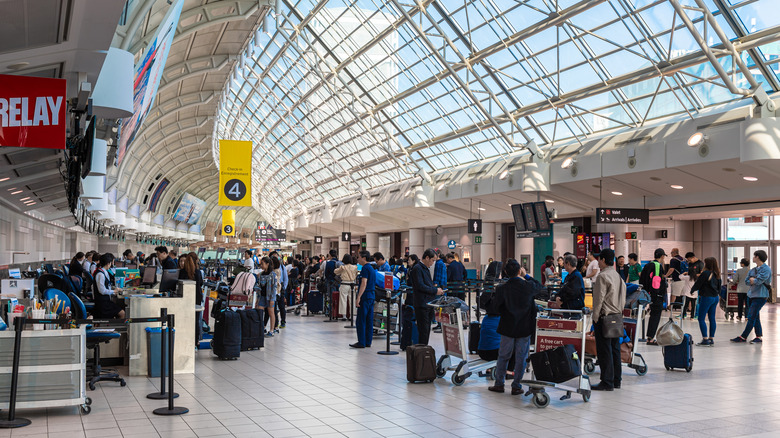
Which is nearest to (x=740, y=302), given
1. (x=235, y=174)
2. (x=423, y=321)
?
(x=423, y=321)

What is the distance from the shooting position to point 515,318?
26.3ft

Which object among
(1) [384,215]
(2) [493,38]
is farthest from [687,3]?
(1) [384,215]

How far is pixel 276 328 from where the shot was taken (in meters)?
15.3

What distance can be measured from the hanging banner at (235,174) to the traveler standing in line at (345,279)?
15.7 feet

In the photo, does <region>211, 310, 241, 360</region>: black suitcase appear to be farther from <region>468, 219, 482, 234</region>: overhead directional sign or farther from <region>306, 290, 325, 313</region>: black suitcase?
<region>468, 219, 482, 234</region>: overhead directional sign

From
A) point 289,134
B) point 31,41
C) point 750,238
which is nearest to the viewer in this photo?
point 31,41

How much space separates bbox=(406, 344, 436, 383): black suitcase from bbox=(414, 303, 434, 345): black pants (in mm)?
1782

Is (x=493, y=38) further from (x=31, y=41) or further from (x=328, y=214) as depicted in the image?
(x=328, y=214)

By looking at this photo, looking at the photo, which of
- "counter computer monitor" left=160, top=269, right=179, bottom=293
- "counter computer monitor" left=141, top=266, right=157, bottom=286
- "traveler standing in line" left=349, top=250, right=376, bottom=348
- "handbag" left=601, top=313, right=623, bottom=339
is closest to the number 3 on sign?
"counter computer monitor" left=141, top=266, right=157, bottom=286

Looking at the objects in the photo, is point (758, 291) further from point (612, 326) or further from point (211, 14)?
point (211, 14)

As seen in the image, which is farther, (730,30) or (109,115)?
(730,30)

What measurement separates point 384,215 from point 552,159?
57.3ft

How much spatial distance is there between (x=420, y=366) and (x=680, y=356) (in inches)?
160

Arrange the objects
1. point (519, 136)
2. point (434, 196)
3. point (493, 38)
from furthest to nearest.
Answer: point (434, 196)
point (519, 136)
point (493, 38)
